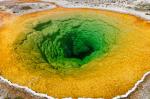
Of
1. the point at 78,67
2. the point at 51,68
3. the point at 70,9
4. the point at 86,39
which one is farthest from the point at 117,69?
the point at 70,9

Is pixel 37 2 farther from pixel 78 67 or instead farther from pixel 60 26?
pixel 78 67

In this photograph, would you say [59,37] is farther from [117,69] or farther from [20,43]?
[117,69]

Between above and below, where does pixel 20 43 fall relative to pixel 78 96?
above

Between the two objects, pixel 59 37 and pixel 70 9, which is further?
pixel 70 9

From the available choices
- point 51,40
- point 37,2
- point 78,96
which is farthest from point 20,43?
point 37,2

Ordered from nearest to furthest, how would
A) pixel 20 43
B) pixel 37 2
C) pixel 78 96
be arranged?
pixel 78 96, pixel 20 43, pixel 37 2

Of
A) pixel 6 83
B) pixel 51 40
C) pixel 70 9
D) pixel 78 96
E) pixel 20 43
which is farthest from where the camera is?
pixel 70 9
